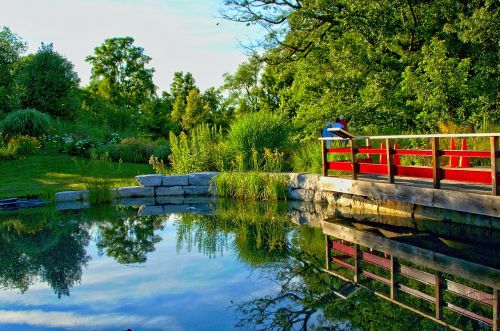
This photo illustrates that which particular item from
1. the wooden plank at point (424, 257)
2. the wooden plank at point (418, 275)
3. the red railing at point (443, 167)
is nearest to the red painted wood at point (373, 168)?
the red railing at point (443, 167)

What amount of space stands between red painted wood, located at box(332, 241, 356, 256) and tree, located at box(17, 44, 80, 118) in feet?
73.1

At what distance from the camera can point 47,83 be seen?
2688cm

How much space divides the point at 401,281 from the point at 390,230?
2.89m

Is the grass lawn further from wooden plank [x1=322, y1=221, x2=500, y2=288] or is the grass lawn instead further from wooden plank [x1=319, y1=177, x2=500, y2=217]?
wooden plank [x1=322, y1=221, x2=500, y2=288]

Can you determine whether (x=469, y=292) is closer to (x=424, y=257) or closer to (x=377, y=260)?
(x=424, y=257)

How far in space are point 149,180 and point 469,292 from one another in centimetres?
1089

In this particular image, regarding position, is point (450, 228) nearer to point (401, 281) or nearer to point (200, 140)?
point (401, 281)

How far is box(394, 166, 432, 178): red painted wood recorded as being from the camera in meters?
9.58

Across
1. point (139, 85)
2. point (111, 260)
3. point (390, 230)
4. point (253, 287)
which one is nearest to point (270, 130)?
point (390, 230)

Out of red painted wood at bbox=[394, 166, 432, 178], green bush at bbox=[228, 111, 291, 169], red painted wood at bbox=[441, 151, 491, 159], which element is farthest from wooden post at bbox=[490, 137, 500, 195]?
green bush at bbox=[228, 111, 291, 169]

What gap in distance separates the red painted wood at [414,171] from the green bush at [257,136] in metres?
6.24

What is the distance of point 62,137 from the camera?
2184 centimetres

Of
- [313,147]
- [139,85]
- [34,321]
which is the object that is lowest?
[34,321]

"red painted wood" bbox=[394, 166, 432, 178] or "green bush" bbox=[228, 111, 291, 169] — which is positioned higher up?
"green bush" bbox=[228, 111, 291, 169]
